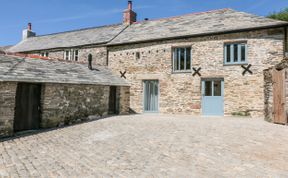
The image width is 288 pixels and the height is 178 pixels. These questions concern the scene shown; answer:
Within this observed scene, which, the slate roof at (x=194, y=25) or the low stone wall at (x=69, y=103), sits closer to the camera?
the low stone wall at (x=69, y=103)

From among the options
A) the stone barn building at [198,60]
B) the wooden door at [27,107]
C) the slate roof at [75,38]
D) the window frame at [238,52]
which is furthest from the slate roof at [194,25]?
the wooden door at [27,107]

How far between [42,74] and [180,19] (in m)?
12.0

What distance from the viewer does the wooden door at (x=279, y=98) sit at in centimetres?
1027

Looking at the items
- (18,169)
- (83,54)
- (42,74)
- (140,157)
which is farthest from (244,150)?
(83,54)

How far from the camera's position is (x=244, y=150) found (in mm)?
6215

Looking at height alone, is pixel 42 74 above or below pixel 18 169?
above

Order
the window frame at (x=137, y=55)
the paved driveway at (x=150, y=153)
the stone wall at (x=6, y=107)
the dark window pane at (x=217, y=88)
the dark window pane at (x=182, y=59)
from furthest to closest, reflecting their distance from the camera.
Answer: the window frame at (x=137, y=55) < the dark window pane at (x=182, y=59) < the dark window pane at (x=217, y=88) < the stone wall at (x=6, y=107) < the paved driveway at (x=150, y=153)

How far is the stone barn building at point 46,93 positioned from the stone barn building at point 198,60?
3.07 meters

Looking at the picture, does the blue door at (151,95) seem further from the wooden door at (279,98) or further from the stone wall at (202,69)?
the wooden door at (279,98)

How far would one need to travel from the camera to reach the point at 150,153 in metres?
6.06

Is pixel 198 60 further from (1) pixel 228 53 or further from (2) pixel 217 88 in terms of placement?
(2) pixel 217 88

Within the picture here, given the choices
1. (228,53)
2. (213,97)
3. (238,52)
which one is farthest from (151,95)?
(238,52)

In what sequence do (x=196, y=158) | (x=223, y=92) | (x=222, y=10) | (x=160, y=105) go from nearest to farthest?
1. (x=196, y=158)
2. (x=223, y=92)
3. (x=160, y=105)
4. (x=222, y=10)

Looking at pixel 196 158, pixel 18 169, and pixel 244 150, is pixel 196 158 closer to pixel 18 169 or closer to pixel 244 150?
pixel 244 150
